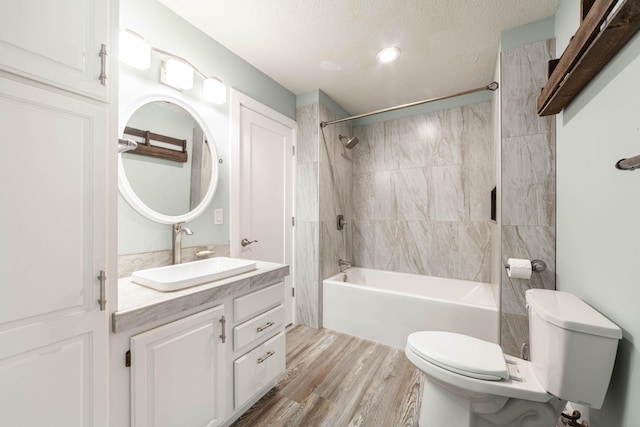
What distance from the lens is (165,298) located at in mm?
998

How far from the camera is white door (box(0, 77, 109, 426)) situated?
679 millimetres

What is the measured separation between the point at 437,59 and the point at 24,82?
2419mm

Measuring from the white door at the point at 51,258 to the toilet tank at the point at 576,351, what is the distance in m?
1.63

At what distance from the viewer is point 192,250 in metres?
1.66

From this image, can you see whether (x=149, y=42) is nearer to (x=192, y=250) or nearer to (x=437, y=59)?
(x=192, y=250)

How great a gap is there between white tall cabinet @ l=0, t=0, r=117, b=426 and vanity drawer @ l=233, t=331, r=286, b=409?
0.60m

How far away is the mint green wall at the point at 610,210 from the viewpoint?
2.56ft

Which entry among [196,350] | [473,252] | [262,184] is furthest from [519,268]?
[262,184]

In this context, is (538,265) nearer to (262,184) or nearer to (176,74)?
(262,184)

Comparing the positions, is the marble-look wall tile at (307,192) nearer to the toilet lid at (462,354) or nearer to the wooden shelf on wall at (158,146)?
the wooden shelf on wall at (158,146)

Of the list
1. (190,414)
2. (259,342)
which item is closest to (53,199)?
(190,414)

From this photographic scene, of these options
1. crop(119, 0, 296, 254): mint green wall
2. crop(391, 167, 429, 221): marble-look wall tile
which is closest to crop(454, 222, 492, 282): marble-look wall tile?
crop(391, 167, 429, 221): marble-look wall tile

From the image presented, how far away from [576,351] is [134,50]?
237cm

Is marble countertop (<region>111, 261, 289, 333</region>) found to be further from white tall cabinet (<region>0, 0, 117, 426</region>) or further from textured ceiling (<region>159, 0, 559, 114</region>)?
textured ceiling (<region>159, 0, 559, 114</region>)
